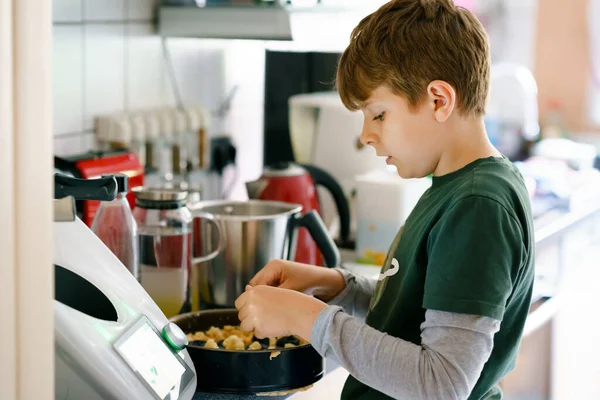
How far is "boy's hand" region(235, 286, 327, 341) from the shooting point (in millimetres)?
1052

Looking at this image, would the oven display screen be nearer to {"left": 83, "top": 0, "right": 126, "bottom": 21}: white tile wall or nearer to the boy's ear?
the boy's ear

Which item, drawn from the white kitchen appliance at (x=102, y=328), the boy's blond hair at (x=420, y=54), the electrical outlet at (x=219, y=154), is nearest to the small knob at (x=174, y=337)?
the white kitchen appliance at (x=102, y=328)

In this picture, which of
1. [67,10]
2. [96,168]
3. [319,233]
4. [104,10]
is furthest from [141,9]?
[319,233]

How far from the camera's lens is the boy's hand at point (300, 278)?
1238mm

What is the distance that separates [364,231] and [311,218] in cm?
38

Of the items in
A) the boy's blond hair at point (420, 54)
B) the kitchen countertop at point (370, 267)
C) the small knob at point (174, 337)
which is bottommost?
the kitchen countertop at point (370, 267)

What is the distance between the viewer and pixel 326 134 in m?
2.11

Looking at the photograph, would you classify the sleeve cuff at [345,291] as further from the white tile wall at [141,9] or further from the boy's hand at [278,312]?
the white tile wall at [141,9]

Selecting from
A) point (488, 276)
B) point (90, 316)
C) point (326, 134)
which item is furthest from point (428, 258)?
point (326, 134)

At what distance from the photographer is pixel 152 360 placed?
39.4 inches

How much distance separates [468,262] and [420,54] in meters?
0.26

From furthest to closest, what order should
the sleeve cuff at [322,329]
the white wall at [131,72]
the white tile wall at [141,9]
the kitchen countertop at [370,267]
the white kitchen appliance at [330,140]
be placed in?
the white kitchen appliance at [330,140] → the white tile wall at [141,9] → the white wall at [131,72] → the kitchen countertop at [370,267] → the sleeve cuff at [322,329]

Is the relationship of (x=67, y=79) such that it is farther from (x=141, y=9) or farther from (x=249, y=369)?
(x=249, y=369)

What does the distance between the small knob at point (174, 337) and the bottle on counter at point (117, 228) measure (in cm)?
26
